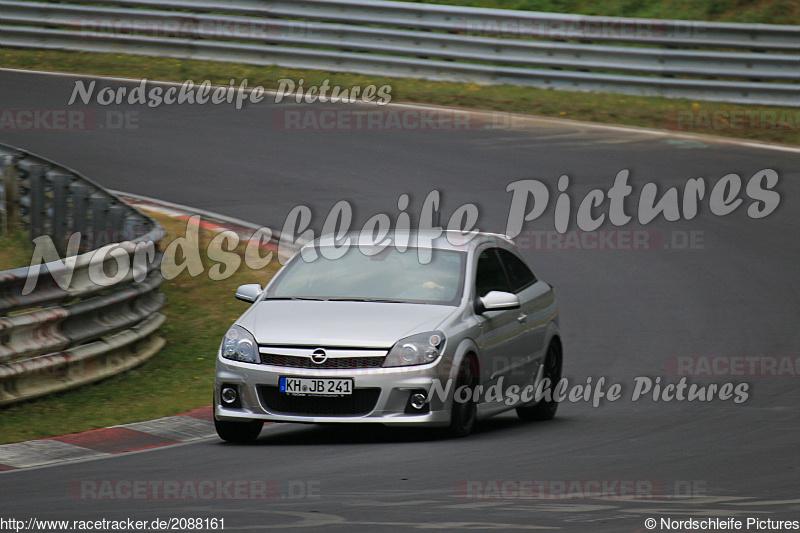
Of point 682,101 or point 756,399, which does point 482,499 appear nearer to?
point 756,399

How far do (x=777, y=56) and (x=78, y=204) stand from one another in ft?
43.2

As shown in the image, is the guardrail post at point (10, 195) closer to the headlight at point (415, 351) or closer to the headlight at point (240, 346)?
the headlight at point (240, 346)

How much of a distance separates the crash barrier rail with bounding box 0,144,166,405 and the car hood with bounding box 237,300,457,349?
2045 mm

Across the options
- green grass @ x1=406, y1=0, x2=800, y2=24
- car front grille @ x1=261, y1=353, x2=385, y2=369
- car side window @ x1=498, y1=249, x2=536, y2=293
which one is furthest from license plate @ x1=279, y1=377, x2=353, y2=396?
green grass @ x1=406, y1=0, x2=800, y2=24

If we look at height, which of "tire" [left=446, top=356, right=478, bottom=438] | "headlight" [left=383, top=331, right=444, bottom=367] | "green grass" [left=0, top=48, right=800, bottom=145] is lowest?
"tire" [left=446, top=356, right=478, bottom=438]

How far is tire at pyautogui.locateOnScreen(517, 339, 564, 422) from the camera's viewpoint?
37.3 ft

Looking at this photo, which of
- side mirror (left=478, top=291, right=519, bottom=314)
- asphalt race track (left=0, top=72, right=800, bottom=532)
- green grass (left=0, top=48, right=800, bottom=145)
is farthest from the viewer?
green grass (left=0, top=48, right=800, bottom=145)

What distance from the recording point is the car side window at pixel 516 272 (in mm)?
11469

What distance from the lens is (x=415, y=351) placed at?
9609 mm

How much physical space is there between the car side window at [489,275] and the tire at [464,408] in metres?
0.90

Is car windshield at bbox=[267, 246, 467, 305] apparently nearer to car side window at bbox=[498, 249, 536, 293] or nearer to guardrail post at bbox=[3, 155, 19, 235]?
car side window at bbox=[498, 249, 536, 293]

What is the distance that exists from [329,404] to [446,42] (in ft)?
52.3

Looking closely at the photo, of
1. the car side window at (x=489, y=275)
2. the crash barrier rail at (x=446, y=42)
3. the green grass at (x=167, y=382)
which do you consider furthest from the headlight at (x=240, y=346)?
the crash barrier rail at (x=446, y=42)

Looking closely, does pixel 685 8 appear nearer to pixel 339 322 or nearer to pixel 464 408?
pixel 464 408
